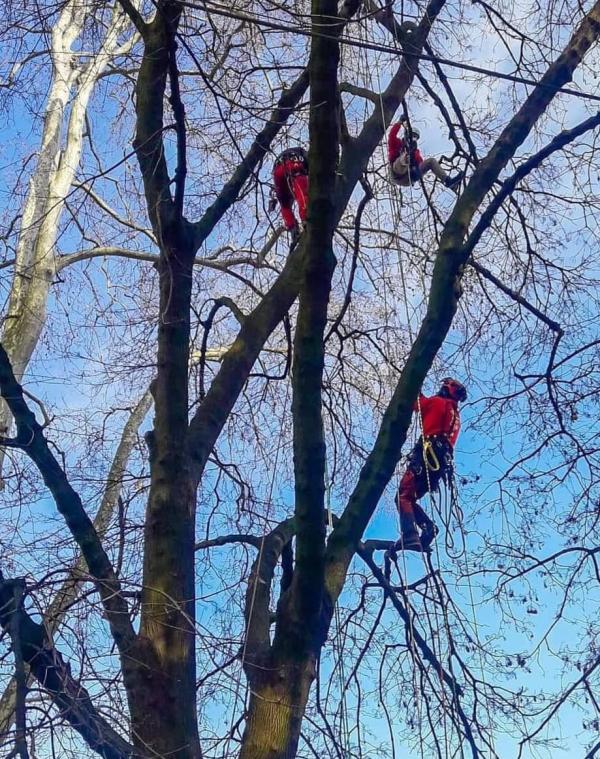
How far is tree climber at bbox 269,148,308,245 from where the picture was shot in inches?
184

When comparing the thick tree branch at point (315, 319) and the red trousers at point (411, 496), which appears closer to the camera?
the thick tree branch at point (315, 319)

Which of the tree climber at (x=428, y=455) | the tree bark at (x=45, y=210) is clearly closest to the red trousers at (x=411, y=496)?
the tree climber at (x=428, y=455)

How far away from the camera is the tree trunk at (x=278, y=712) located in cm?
357

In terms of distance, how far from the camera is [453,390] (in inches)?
227

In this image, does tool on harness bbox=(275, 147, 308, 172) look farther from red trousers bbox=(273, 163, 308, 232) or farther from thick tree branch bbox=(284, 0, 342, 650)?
thick tree branch bbox=(284, 0, 342, 650)

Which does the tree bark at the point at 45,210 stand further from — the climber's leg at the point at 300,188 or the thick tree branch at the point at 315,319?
the thick tree branch at the point at 315,319

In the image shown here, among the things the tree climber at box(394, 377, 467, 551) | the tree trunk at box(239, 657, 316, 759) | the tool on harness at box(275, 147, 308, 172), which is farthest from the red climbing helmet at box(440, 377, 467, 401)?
the tree trunk at box(239, 657, 316, 759)

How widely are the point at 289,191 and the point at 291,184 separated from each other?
1.10 ft

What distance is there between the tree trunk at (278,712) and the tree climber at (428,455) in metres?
1.22

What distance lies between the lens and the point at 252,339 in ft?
15.3

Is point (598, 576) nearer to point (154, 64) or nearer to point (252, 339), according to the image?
point (252, 339)

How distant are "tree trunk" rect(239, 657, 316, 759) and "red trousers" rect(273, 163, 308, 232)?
2064 mm

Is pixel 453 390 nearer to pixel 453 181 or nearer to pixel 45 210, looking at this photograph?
pixel 453 181

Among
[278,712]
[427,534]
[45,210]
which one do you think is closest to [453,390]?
[427,534]
